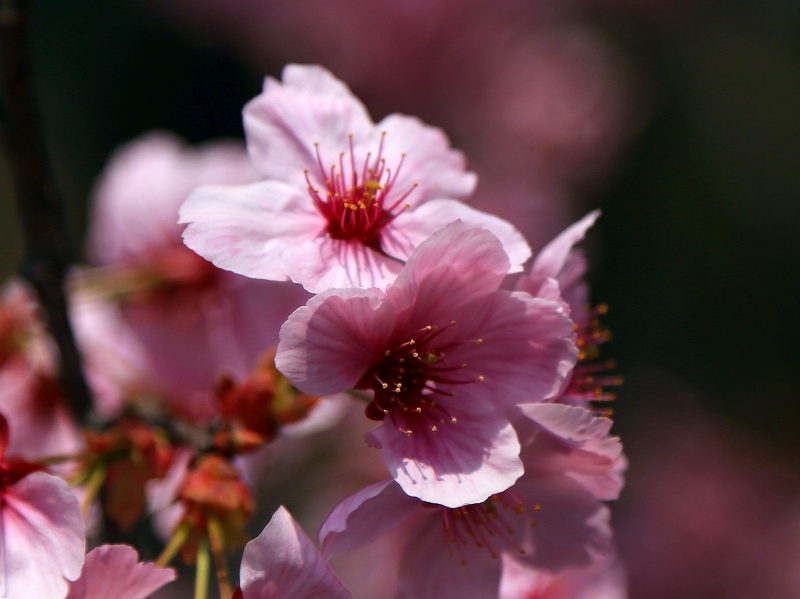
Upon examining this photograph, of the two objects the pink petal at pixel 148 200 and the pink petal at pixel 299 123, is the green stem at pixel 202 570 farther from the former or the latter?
the pink petal at pixel 148 200

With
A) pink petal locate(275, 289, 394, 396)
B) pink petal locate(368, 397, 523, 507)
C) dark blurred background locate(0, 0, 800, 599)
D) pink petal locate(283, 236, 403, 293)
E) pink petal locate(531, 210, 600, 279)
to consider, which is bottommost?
dark blurred background locate(0, 0, 800, 599)

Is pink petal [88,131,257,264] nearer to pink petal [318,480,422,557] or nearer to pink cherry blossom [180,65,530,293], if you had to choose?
pink cherry blossom [180,65,530,293]

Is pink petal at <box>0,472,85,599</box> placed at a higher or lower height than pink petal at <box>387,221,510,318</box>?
lower

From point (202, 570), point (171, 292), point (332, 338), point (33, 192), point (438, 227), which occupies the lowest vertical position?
point (171, 292)

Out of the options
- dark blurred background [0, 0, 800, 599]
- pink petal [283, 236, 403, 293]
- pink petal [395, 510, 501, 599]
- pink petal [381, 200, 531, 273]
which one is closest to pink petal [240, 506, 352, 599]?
pink petal [395, 510, 501, 599]

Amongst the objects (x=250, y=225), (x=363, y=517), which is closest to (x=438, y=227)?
(x=250, y=225)

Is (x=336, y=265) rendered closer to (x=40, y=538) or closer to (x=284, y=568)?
(x=284, y=568)
